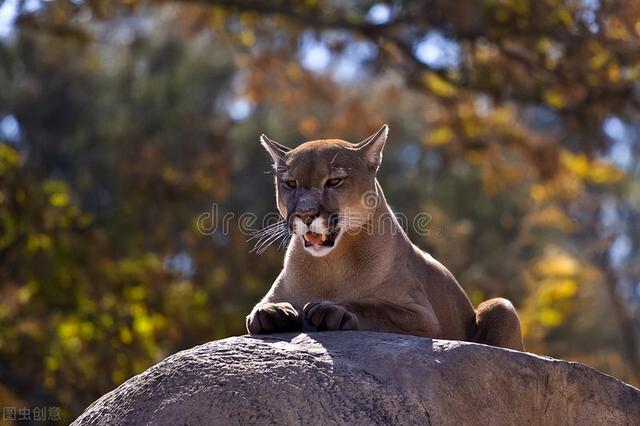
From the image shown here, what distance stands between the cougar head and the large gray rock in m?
1.08

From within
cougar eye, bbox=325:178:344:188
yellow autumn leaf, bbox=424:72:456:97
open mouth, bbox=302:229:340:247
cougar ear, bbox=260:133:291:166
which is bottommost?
open mouth, bbox=302:229:340:247

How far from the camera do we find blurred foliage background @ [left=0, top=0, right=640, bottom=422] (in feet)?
47.8

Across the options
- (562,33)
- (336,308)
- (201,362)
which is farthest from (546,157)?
(201,362)

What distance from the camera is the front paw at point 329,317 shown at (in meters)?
7.24

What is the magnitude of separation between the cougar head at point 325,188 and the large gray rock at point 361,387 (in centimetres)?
108

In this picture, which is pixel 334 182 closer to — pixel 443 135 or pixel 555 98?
pixel 555 98

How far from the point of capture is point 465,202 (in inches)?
912

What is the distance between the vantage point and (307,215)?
7812mm

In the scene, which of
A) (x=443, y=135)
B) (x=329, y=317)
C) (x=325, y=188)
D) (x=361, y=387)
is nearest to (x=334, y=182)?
(x=325, y=188)

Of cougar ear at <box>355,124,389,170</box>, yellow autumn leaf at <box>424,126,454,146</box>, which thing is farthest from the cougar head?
yellow autumn leaf at <box>424,126,454,146</box>

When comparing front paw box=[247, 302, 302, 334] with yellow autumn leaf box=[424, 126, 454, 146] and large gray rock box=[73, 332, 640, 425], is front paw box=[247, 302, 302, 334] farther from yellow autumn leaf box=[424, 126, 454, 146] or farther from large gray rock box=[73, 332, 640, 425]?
yellow autumn leaf box=[424, 126, 454, 146]

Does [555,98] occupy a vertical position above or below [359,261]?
above

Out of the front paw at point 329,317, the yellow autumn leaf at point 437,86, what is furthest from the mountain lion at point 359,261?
the yellow autumn leaf at point 437,86

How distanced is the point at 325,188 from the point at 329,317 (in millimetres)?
1245
